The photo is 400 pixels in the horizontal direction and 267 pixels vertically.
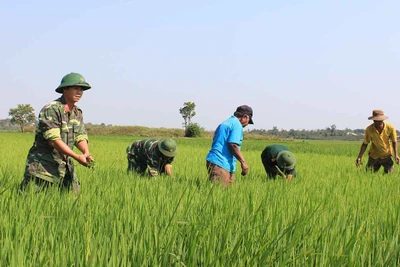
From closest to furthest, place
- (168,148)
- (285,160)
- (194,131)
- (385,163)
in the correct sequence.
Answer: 1. (168,148)
2. (285,160)
3. (385,163)
4. (194,131)

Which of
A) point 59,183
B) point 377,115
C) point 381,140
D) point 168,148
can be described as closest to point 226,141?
point 168,148

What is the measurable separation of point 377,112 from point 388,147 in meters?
0.68

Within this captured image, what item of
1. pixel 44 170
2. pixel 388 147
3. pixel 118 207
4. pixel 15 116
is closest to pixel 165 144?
pixel 44 170

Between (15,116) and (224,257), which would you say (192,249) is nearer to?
(224,257)

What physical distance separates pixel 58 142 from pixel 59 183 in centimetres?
54

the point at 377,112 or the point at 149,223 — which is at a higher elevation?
the point at 377,112

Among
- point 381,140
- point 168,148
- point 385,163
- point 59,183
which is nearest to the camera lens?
point 59,183

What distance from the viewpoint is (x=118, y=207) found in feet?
8.23

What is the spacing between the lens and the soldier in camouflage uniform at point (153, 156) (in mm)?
4883

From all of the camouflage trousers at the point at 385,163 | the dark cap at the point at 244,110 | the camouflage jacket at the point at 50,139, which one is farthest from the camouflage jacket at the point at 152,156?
the camouflage trousers at the point at 385,163

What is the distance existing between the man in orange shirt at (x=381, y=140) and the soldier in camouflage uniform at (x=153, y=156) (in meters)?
3.44

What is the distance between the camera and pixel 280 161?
518 centimetres

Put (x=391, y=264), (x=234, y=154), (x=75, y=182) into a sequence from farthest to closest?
(x=234, y=154)
(x=75, y=182)
(x=391, y=264)

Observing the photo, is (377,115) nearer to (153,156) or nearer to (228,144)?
(228,144)
